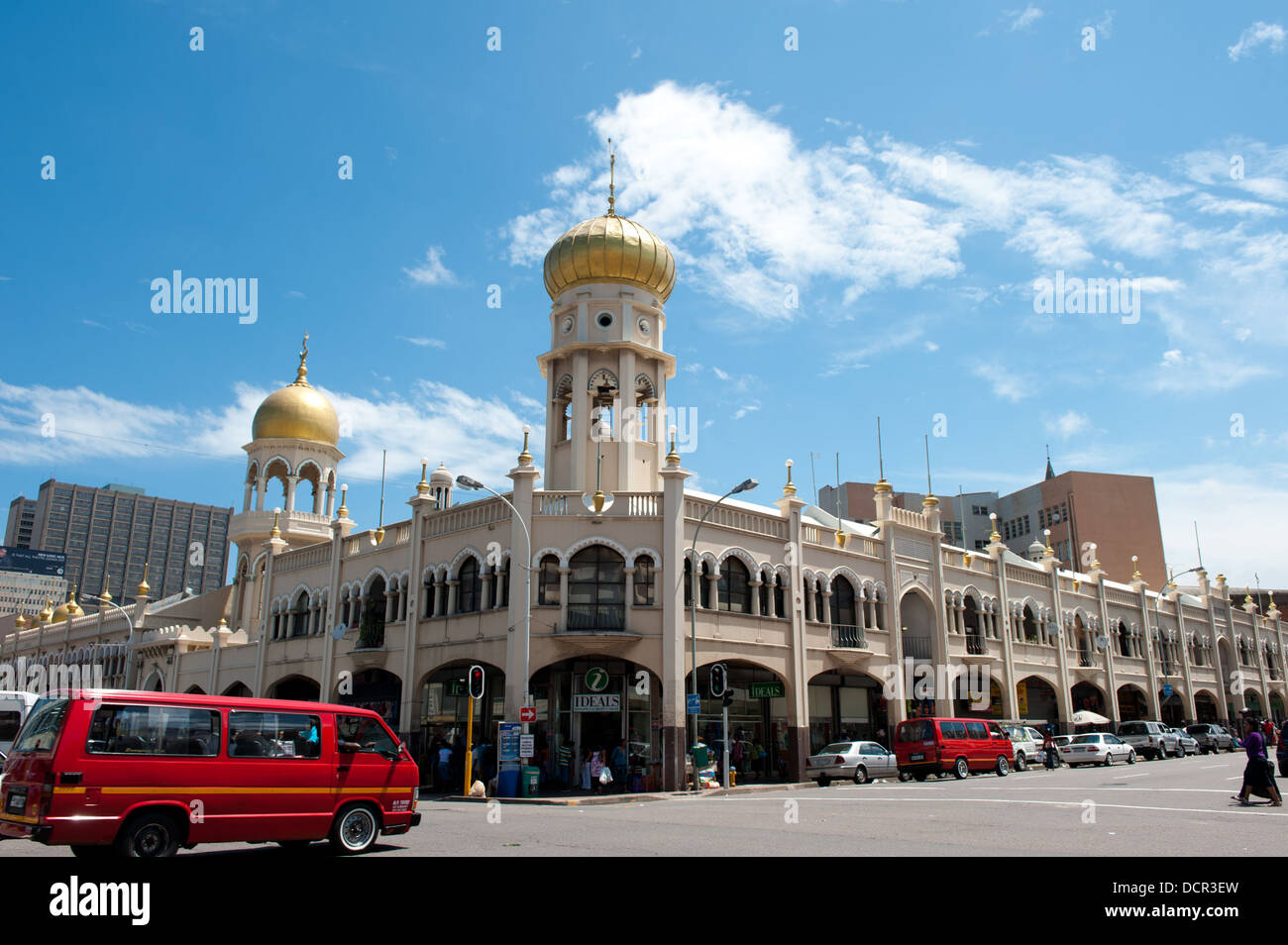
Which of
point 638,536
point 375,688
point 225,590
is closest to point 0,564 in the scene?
point 225,590

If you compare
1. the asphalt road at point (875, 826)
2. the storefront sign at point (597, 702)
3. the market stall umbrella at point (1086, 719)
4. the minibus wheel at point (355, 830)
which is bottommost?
the asphalt road at point (875, 826)

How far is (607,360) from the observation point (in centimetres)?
3641

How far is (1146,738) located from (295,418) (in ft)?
136

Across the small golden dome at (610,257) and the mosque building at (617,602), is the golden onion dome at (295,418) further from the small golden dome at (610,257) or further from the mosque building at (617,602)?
the small golden dome at (610,257)

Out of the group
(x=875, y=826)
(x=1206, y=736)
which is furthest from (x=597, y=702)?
(x=1206, y=736)

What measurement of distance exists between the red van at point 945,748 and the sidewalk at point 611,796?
9.69 ft

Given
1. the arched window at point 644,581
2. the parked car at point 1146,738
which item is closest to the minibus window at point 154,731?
the arched window at point 644,581

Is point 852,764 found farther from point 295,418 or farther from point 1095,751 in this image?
point 295,418

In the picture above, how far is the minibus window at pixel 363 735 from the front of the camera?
12.7 m

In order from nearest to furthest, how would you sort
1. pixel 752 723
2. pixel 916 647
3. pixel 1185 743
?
1. pixel 752 723
2. pixel 916 647
3. pixel 1185 743

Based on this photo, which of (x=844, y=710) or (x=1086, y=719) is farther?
(x=1086, y=719)

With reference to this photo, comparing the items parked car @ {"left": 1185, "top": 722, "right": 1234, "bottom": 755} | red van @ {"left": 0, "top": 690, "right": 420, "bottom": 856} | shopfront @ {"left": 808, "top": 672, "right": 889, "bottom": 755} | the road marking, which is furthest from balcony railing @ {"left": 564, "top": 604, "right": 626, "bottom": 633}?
parked car @ {"left": 1185, "top": 722, "right": 1234, "bottom": 755}

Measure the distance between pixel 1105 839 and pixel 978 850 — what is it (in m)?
2.39
